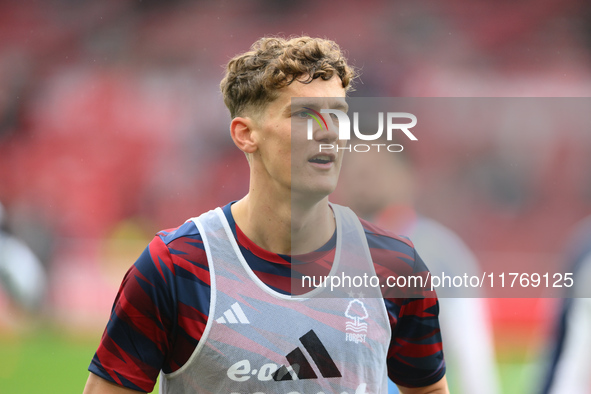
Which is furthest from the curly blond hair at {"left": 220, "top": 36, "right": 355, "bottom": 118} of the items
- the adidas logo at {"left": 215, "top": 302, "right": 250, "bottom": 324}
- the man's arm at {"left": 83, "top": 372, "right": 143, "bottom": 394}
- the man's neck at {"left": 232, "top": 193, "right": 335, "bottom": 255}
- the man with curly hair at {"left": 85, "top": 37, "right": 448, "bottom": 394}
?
the man's arm at {"left": 83, "top": 372, "right": 143, "bottom": 394}

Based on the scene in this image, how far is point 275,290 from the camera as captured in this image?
1705mm

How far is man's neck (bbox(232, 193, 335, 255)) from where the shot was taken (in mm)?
1758

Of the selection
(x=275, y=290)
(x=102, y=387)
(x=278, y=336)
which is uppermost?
(x=275, y=290)

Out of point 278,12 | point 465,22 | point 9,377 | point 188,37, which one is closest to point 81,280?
point 9,377

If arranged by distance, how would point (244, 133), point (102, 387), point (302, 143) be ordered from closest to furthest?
point (102, 387), point (302, 143), point (244, 133)

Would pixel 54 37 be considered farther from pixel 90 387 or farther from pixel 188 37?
pixel 90 387

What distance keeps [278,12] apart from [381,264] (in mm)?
7682

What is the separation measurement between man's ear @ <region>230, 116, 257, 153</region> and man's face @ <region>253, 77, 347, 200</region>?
0.18ft

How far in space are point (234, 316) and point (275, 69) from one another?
66 cm

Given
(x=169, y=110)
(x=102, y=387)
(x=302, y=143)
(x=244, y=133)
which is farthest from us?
(x=169, y=110)

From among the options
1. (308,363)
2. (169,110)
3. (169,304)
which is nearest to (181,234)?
(169,304)

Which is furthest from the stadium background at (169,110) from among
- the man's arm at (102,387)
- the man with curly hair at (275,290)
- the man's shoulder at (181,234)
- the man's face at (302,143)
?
the man's arm at (102,387)

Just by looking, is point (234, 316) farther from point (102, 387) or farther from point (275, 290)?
point (102, 387)

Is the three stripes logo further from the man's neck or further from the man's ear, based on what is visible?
the man's ear
